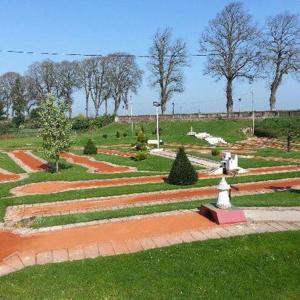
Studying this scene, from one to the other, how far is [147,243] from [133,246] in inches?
13.4

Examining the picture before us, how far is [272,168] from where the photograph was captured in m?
25.3

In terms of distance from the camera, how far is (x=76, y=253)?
32.4 ft

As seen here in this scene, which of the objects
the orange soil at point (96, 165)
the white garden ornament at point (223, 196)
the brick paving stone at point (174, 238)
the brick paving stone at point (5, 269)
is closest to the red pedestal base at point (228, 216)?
the white garden ornament at point (223, 196)

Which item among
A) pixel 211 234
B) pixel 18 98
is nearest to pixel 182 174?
pixel 211 234

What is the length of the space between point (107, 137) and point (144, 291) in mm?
47000

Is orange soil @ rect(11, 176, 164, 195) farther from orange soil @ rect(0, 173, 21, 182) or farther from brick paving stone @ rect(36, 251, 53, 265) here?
brick paving stone @ rect(36, 251, 53, 265)

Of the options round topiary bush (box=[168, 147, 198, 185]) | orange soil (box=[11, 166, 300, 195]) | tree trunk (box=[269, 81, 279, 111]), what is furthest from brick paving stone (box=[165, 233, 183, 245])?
tree trunk (box=[269, 81, 279, 111])

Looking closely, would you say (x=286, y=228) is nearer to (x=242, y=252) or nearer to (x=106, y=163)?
(x=242, y=252)

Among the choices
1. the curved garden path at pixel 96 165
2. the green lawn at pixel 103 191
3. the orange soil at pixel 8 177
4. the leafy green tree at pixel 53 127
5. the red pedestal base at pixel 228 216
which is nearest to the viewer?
the red pedestal base at pixel 228 216

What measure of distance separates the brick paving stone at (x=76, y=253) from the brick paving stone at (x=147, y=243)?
1.37 meters

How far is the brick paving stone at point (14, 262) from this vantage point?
9363 millimetres

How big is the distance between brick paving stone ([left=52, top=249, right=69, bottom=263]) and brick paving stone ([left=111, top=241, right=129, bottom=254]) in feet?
3.51

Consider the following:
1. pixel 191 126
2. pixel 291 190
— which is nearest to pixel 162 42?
pixel 191 126

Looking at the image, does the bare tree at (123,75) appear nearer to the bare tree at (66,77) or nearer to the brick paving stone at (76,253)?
the bare tree at (66,77)
